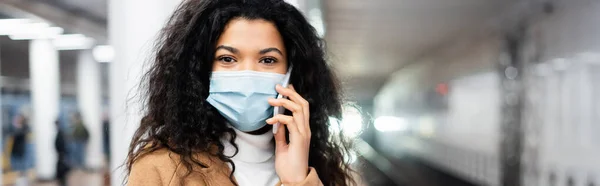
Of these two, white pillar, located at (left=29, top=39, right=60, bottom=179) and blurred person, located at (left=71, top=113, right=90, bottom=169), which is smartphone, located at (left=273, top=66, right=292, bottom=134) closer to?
blurred person, located at (left=71, top=113, right=90, bottom=169)

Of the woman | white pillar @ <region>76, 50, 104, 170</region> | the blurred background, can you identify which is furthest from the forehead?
white pillar @ <region>76, 50, 104, 170</region>

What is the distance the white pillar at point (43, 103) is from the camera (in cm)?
1169

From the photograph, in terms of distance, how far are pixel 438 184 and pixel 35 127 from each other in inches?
486

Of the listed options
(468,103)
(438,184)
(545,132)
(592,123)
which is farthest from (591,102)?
(438,184)

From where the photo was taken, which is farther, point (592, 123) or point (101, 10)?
point (101, 10)

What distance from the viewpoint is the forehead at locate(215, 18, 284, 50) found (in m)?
1.50

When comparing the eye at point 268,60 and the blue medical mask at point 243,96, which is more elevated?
the eye at point 268,60

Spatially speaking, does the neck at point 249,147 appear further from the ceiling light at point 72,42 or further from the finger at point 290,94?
the ceiling light at point 72,42

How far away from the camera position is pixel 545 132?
10648 millimetres

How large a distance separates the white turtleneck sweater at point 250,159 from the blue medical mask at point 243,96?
0.11ft

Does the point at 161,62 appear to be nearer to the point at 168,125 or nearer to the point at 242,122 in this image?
the point at 168,125

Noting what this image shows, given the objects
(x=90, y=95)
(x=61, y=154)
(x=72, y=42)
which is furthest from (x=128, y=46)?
(x=90, y=95)

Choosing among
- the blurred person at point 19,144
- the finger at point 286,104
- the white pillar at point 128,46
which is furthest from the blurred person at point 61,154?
the finger at point 286,104

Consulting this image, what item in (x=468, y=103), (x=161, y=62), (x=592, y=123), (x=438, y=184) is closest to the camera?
(x=161, y=62)
